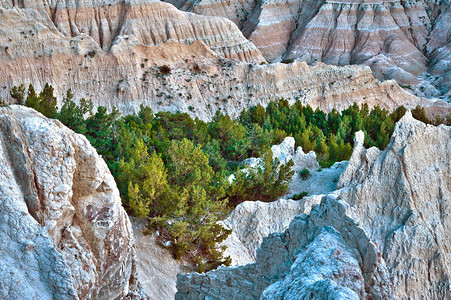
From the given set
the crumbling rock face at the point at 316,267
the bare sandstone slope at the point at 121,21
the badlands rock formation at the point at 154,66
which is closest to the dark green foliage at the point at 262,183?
the crumbling rock face at the point at 316,267

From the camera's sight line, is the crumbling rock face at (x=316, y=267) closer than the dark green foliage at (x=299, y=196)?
Yes

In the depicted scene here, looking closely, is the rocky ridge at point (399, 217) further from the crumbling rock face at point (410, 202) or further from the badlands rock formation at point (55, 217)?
the badlands rock formation at point (55, 217)

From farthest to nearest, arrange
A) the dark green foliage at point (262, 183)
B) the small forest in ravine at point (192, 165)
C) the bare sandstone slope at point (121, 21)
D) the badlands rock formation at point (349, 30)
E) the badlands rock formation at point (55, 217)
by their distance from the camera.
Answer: the badlands rock formation at point (349, 30), the bare sandstone slope at point (121, 21), the dark green foliage at point (262, 183), the small forest in ravine at point (192, 165), the badlands rock formation at point (55, 217)

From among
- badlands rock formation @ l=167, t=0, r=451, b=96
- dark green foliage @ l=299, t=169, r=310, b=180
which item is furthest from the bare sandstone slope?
badlands rock formation @ l=167, t=0, r=451, b=96

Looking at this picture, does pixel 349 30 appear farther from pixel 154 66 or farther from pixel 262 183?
pixel 262 183

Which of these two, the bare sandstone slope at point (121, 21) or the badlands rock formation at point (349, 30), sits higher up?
the bare sandstone slope at point (121, 21)

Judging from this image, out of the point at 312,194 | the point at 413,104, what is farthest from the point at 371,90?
the point at 312,194
